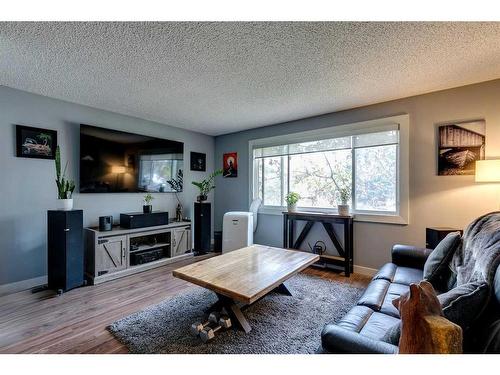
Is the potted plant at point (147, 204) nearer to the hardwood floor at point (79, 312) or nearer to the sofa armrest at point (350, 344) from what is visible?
the hardwood floor at point (79, 312)

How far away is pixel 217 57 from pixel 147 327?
2259 mm

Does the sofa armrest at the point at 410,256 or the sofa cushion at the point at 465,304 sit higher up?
the sofa cushion at the point at 465,304

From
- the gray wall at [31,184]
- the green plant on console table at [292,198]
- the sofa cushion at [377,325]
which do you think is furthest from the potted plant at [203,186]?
the sofa cushion at [377,325]

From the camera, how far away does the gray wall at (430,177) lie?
2375mm

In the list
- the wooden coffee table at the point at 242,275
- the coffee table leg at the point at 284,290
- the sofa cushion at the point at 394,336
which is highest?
the sofa cushion at the point at 394,336

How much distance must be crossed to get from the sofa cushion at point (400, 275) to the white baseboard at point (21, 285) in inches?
144

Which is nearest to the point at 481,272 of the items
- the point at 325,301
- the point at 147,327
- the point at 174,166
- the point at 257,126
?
the point at 325,301

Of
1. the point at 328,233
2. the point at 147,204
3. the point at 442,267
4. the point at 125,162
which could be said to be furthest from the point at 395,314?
the point at 125,162

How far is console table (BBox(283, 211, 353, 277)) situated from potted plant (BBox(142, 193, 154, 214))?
208 centimetres

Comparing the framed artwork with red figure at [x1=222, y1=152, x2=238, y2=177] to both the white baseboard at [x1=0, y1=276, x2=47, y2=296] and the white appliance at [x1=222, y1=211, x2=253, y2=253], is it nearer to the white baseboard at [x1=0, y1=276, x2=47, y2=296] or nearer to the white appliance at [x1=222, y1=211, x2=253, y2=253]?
the white appliance at [x1=222, y1=211, x2=253, y2=253]

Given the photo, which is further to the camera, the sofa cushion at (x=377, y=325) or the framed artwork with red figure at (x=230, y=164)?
the framed artwork with red figure at (x=230, y=164)

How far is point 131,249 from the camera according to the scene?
315 centimetres

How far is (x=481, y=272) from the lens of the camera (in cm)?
118
